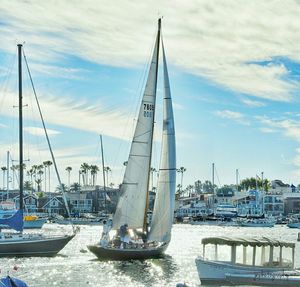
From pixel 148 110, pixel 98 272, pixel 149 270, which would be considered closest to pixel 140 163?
pixel 148 110

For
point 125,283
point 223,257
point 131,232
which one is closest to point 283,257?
point 223,257

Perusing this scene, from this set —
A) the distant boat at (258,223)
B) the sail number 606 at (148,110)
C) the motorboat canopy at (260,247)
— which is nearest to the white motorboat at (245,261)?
the motorboat canopy at (260,247)

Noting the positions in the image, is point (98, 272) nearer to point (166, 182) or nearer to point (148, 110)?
point (166, 182)

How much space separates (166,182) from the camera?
57.5 m

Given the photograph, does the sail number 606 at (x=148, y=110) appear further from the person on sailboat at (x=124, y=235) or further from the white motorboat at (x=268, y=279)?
the white motorboat at (x=268, y=279)

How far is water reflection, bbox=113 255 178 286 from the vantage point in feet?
151

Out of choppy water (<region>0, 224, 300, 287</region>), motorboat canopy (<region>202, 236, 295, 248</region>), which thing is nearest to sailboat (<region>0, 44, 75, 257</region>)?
choppy water (<region>0, 224, 300, 287</region>)

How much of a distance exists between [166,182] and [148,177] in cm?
181

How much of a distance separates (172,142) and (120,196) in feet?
21.8

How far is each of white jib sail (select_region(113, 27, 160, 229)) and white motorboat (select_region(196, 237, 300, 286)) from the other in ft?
56.0

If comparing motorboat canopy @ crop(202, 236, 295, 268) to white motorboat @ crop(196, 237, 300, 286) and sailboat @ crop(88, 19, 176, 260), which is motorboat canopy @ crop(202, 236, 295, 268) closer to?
white motorboat @ crop(196, 237, 300, 286)

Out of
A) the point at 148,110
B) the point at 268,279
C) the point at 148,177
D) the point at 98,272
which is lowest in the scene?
the point at 98,272

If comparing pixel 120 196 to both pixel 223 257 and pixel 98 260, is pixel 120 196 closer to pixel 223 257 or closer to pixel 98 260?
pixel 98 260

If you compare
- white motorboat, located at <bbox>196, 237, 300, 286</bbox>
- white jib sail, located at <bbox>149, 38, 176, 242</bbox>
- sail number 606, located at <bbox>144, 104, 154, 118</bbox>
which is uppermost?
sail number 606, located at <bbox>144, 104, 154, 118</bbox>
